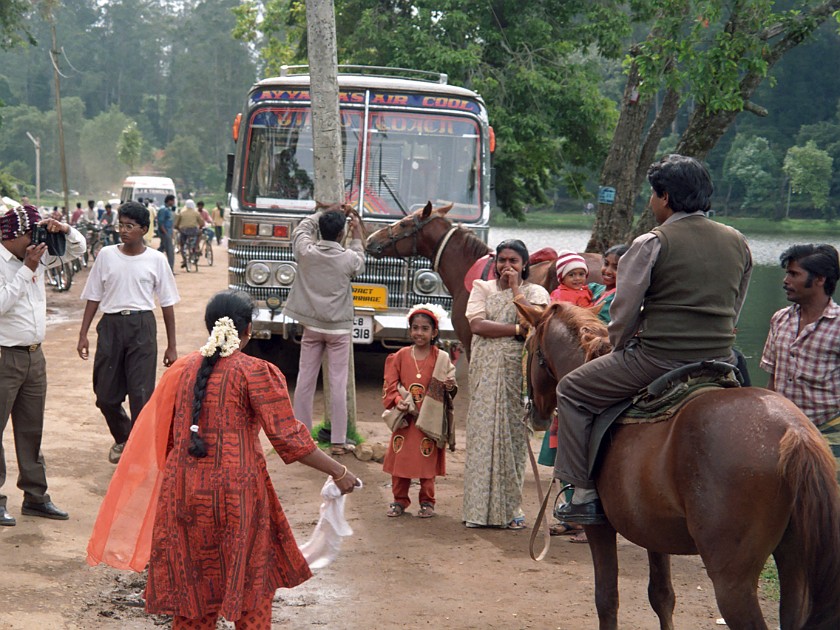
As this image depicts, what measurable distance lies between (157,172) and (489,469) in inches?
3509

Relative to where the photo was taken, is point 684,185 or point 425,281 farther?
point 425,281

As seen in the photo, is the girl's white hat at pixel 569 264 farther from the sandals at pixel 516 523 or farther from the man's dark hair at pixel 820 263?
the man's dark hair at pixel 820 263

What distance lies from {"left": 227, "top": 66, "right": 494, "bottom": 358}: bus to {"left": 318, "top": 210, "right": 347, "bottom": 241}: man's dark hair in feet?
9.56

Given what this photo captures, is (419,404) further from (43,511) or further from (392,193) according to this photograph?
(392,193)

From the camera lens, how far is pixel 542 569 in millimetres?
6340

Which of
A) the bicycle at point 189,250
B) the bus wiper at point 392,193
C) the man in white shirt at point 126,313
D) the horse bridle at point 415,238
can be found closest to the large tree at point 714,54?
the bus wiper at point 392,193

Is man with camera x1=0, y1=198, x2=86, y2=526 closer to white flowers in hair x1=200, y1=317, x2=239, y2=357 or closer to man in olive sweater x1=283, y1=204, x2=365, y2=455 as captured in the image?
man in olive sweater x1=283, y1=204, x2=365, y2=455

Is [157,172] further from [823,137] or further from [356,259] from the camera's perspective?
[356,259]

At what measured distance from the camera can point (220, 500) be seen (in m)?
3.90

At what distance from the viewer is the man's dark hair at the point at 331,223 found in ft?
26.6

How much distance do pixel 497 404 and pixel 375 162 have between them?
4921mm

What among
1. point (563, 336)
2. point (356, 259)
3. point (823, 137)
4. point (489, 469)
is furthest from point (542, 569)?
point (823, 137)

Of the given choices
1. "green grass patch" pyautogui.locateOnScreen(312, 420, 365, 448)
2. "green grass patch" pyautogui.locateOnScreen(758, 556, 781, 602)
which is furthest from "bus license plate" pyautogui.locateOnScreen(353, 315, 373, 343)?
"green grass patch" pyautogui.locateOnScreen(758, 556, 781, 602)

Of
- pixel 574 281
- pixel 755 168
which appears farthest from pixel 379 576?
pixel 755 168
